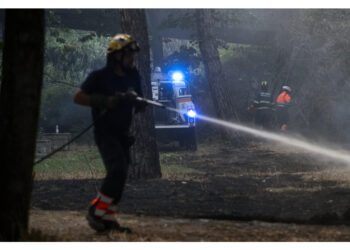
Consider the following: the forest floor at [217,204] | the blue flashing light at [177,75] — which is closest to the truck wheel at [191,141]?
the blue flashing light at [177,75]

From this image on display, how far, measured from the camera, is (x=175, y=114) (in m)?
18.2

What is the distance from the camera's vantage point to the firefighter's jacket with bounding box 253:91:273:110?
20375 mm

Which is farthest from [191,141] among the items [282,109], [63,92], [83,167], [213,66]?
[63,92]

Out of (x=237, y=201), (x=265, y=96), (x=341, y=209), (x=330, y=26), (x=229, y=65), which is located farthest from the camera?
(x=229, y=65)

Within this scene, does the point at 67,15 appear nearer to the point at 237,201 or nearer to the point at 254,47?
the point at 254,47

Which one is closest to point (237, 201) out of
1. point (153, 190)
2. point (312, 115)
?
point (153, 190)

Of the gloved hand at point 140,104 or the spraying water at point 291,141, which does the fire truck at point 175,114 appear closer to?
the spraying water at point 291,141

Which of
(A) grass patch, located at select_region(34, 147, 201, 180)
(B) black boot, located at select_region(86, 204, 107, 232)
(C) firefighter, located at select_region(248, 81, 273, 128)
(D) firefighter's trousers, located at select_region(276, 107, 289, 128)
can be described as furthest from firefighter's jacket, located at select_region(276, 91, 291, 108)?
(B) black boot, located at select_region(86, 204, 107, 232)

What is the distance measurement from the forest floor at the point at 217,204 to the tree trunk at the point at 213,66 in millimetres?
6487

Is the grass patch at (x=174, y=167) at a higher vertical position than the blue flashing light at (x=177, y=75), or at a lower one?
lower

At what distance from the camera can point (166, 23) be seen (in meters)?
24.3

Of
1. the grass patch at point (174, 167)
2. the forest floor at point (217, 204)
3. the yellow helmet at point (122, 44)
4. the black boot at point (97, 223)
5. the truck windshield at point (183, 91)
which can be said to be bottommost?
the forest floor at point (217, 204)

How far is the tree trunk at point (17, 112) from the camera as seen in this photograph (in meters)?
4.72

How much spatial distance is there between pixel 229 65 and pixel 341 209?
75.8ft
